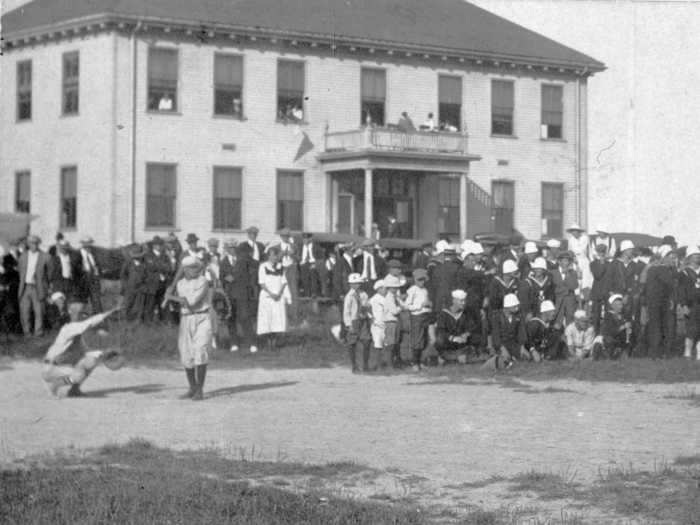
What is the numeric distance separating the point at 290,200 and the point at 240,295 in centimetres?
1852

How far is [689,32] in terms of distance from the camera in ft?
124

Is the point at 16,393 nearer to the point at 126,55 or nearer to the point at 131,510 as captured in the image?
the point at 131,510

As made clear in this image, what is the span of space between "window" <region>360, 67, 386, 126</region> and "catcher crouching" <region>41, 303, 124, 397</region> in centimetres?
2621

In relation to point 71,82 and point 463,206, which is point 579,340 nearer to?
point 463,206

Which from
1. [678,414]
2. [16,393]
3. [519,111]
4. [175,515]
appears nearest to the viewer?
[175,515]

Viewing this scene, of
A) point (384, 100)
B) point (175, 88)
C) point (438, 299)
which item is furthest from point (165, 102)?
point (438, 299)

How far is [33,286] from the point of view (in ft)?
78.9

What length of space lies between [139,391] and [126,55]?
866 inches

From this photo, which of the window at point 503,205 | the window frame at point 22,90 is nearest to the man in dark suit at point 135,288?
the window frame at point 22,90

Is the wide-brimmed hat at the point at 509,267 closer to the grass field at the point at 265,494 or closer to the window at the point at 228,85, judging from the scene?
the grass field at the point at 265,494

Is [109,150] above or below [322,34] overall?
below

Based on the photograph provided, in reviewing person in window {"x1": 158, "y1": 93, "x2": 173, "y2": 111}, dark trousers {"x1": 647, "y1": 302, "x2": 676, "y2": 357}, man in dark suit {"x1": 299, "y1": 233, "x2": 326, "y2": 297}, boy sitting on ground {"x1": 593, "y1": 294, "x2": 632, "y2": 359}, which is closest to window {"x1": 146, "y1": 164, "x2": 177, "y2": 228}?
person in window {"x1": 158, "y1": 93, "x2": 173, "y2": 111}

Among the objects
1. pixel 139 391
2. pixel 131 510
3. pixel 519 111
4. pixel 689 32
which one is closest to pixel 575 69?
pixel 519 111

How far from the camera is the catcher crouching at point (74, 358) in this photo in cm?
1662
